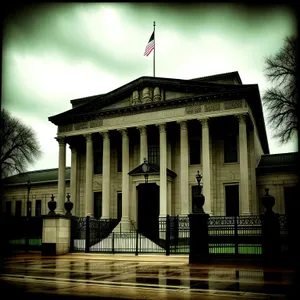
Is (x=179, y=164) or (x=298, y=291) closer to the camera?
(x=298, y=291)

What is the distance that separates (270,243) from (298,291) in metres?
8.09

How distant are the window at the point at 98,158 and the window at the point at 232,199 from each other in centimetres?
1431

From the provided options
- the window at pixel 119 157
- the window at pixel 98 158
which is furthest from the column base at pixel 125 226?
the window at pixel 98 158

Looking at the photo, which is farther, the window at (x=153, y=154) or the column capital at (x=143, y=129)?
the window at (x=153, y=154)

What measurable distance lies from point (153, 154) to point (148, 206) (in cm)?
525

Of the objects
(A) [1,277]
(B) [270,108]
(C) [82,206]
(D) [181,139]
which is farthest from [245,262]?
(C) [82,206]

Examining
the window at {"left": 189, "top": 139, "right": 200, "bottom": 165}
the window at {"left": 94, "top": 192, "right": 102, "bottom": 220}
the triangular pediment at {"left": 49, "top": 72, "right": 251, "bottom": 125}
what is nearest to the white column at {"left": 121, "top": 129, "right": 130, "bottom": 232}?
the triangular pediment at {"left": 49, "top": 72, "right": 251, "bottom": 125}

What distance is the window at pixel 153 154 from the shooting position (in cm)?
4142

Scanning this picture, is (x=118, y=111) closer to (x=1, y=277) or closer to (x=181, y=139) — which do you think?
(x=181, y=139)

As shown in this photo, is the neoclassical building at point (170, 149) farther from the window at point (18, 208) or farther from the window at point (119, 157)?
the window at point (18, 208)

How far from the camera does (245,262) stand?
57.7 ft

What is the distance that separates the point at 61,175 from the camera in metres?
43.7

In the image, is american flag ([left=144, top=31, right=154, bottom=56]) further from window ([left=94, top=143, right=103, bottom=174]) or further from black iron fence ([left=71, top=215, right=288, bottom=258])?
black iron fence ([left=71, top=215, right=288, bottom=258])

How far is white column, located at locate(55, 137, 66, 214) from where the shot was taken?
42.9 metres
